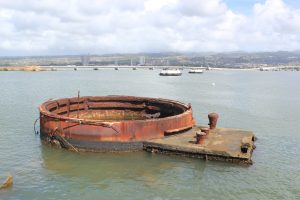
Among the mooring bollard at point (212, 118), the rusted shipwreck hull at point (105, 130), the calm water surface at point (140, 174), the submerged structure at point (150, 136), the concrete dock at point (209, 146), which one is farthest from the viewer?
the mooring bollard at point (212, 118)

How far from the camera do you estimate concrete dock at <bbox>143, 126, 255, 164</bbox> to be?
64.2 ft

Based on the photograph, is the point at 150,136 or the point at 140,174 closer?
the point at 140,174

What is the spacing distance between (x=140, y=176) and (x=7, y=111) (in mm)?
23963

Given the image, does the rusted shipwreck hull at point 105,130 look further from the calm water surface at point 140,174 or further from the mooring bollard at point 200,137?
the mooring bollard at point 200,137

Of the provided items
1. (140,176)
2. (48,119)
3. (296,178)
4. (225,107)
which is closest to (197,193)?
(140,176)

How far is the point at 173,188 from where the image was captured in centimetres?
1662

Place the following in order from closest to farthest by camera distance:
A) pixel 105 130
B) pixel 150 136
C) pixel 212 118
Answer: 1. pixel 105 130
2. pixel 150 136
3. pixel 212 118

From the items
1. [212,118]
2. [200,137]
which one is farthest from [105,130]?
[212,118]

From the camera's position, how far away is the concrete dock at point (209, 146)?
19.6m

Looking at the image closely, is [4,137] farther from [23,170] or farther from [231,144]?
[231,144]

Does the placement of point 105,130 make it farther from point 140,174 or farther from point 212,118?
point 212,118

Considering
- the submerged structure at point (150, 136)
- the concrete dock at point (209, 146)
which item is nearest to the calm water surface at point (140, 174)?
the concrete dock at point (209, 146)

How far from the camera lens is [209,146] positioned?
67.1 feet

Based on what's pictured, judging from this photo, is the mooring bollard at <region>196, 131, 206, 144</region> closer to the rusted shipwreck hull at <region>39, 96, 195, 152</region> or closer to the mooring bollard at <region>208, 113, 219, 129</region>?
the rusted shipwreck hull at <region>39, 96, 195, 152</region>
